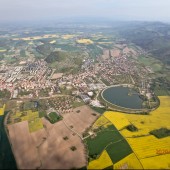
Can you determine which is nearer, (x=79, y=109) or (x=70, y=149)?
(x=70, y=149)

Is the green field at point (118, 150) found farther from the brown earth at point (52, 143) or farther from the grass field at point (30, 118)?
the grass field at point (30, 118)

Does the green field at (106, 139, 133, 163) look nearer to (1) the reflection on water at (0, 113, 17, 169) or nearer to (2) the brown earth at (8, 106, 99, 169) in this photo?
(2) the brown earth at (8, 106, 99, 169)

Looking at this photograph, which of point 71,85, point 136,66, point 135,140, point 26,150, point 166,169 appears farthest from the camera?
point 136,66

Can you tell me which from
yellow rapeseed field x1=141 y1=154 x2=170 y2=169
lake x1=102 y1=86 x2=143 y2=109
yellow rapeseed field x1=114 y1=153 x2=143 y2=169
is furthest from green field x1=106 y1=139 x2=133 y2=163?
lake x1=102 y1=86 x2=143 y2=109

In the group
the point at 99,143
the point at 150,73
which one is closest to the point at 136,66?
the point at 150,73

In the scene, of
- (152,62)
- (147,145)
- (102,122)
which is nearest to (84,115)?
(102,122)

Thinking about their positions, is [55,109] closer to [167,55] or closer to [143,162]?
[143,162]
